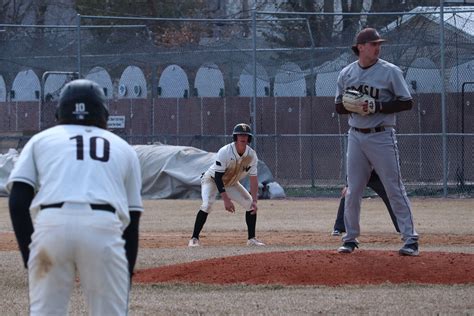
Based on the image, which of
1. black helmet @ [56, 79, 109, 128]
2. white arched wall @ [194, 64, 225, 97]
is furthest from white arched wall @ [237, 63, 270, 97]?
black helmet @ [56, 79, 109, 128]

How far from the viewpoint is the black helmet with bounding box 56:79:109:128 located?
489 centimetres

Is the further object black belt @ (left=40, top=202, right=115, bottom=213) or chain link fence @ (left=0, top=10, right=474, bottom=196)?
chain link fence @ (left=0, top=10, right=474, bottom=196)

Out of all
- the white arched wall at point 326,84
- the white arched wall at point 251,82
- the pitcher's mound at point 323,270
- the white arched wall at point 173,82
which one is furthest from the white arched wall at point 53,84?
the pitcher's mound at point 323,270

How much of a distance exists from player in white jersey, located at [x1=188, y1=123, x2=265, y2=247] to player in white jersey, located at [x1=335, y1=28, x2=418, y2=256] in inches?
136

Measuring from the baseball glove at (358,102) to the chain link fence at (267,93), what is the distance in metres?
12.5

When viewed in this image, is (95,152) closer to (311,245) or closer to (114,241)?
(114,241)

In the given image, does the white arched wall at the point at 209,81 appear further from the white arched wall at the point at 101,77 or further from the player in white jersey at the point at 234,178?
the player in white jersey at the point at 234,178

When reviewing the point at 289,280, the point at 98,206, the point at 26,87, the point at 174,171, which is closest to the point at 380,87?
the point at 289,280

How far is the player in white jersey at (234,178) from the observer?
43.0ft

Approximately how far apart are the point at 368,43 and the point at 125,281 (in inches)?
209

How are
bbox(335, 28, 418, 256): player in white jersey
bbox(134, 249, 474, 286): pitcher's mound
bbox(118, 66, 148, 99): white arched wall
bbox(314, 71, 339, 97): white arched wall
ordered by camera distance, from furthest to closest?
bbox(118, 66, 148, 99): white arched wall
bbox(314, 71, 339, 97): white arched wall
bbox(335, 28, 418, 256): player in white jersey
bbox(134, 249, 474, 286): pitcher's mound

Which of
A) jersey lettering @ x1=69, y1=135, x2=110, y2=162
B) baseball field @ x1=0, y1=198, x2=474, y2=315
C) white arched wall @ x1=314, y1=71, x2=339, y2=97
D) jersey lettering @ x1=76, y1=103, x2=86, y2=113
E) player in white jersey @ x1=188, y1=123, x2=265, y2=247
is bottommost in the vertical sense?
baseball field @ x1=0, y1=198, x2=474, y2=315

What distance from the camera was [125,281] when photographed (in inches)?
184

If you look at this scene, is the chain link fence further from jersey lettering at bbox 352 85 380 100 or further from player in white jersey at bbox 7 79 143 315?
player in white jersey at bbox 7 79 143 315
